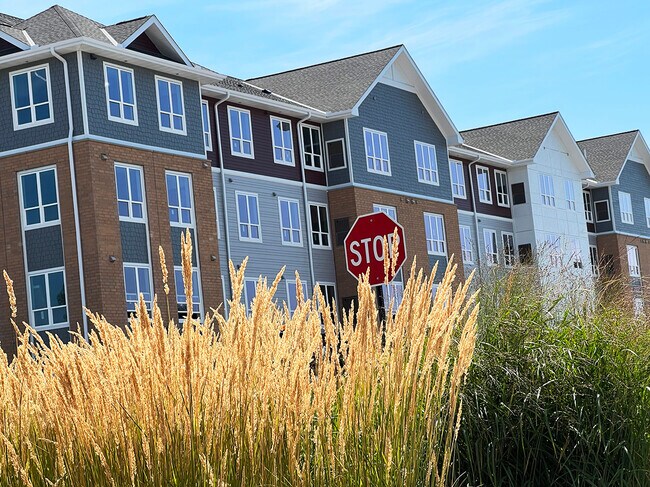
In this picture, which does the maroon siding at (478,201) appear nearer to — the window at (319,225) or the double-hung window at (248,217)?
the window at (319,225)

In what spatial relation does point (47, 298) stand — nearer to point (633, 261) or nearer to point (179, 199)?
point (179, 199)

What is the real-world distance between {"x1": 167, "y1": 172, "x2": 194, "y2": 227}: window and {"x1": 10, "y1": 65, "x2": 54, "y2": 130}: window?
144 inches

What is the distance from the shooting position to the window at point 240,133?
3297 cm

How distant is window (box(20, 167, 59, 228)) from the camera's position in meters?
27.5

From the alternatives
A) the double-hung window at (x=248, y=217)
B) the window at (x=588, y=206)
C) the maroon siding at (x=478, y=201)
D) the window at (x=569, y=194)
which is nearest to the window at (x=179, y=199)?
the double-hung window at (x=248, y=217)

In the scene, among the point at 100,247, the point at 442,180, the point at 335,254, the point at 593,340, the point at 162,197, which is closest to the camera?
the point at 593,340

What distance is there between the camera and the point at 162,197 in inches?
1140

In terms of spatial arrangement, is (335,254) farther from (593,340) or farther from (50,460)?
(50,460)

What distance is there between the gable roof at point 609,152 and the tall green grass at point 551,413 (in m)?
48.4

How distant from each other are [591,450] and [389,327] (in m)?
1.96

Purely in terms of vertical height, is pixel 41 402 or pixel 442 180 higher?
pixel 442 180

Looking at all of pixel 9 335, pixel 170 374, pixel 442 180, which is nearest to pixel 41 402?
pixel 170 374

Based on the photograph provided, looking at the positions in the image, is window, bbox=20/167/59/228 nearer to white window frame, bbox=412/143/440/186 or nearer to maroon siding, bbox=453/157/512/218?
white window frame, bbox=412/143/440/186

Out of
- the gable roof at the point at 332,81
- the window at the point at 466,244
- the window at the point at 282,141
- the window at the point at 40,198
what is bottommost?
the window at the point at 466,244
